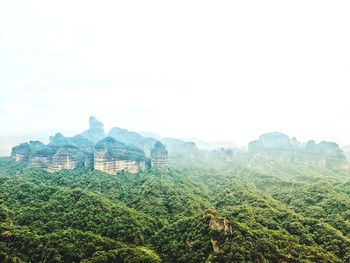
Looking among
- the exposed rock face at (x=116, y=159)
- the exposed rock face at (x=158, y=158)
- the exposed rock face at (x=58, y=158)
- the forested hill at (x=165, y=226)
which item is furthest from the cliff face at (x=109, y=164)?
the forested hill at (x=165, y=226)

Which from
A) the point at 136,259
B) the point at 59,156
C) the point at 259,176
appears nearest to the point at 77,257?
the point at 136,259

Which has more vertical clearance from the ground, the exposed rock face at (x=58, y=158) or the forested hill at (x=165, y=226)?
the exposed rock face at (x=58, y=158)

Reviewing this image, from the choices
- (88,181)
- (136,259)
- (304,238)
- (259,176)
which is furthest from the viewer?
(259,176)

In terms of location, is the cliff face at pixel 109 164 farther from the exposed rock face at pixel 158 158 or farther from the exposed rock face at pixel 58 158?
the exposed rock face at pixel 158 158

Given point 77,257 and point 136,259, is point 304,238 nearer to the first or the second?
point 136,259

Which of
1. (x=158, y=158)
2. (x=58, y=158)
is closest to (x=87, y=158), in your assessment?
(x=58, y=158)

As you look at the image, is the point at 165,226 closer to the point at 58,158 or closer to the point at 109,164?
the point at 109,164
